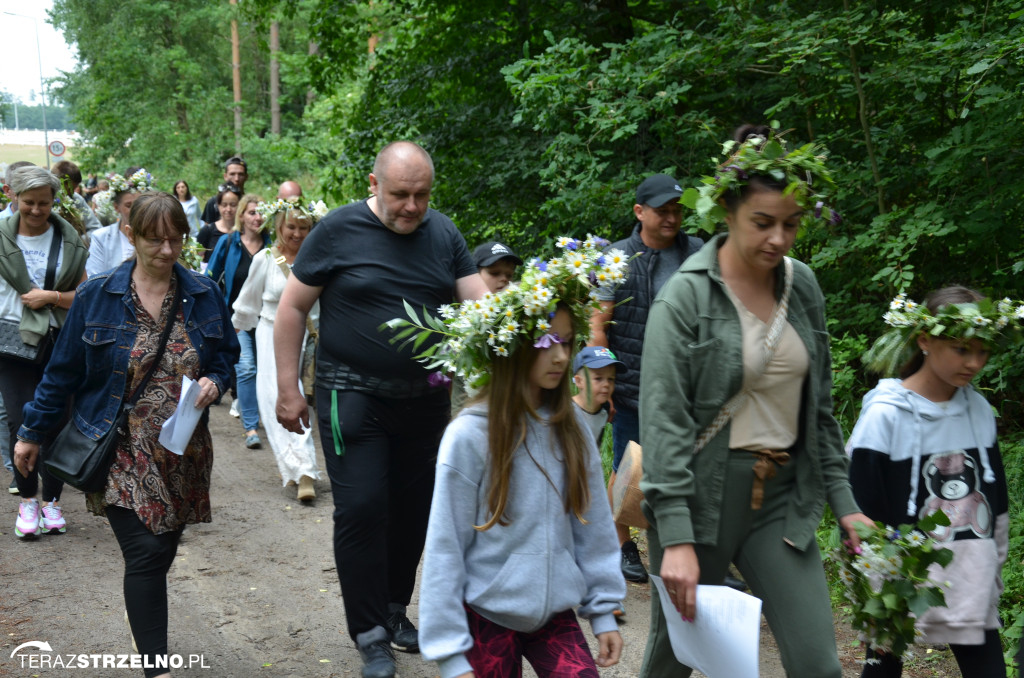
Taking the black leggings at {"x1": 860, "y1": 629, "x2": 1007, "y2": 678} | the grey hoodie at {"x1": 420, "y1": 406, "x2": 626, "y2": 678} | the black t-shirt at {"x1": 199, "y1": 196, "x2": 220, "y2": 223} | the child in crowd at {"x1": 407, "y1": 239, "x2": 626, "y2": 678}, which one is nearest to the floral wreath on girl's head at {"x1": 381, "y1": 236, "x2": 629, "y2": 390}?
the child in crowd at {"x1": 407, "y1": 239, "x2": 626, "y2": 678}

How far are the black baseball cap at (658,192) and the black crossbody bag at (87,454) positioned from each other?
2890 millimetres

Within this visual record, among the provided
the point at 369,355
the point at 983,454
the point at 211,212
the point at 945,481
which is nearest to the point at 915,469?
the point at 945,481

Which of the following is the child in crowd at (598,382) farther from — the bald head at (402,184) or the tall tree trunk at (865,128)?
the tall tree trunk at (865,128)

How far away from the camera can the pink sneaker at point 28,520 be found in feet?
22.8

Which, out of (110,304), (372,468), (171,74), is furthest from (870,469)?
(171,74)

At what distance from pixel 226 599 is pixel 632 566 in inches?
95.2

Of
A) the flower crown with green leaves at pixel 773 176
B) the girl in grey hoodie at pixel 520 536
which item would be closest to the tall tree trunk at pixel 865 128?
the flower crown with green leaves at pixel 773 176

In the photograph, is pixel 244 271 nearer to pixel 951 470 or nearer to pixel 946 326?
pixel 946 326

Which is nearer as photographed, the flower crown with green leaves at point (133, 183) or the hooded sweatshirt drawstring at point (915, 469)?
the hooded sweatshirt drawstring at point (915, 469)

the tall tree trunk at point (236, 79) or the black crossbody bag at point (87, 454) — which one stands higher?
the tall tree trunk at point (236, 79)

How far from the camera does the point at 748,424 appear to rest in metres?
3.31

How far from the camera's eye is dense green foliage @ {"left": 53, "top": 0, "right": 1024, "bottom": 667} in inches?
253

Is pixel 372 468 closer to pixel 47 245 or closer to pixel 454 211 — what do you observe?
pixel 47 245

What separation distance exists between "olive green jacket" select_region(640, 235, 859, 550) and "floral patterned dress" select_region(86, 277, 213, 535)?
2261mm
